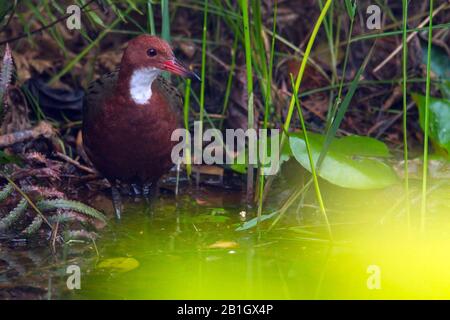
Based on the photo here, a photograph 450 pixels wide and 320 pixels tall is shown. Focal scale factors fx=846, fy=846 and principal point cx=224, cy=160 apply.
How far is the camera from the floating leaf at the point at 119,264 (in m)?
3.29

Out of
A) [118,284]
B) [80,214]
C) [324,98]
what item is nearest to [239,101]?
[324,98]

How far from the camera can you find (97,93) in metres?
4.35

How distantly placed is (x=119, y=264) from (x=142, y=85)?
1.20 m

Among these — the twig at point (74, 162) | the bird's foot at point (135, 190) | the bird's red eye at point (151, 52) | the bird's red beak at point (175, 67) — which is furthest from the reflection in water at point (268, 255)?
the bird's red eye at point (151, 52)

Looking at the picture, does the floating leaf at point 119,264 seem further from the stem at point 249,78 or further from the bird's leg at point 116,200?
the stem at point 249,78

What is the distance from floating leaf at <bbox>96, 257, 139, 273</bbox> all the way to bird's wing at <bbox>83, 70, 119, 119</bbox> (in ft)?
3.57

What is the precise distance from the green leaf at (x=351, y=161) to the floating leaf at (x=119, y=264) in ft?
3.25

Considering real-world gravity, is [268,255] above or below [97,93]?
below

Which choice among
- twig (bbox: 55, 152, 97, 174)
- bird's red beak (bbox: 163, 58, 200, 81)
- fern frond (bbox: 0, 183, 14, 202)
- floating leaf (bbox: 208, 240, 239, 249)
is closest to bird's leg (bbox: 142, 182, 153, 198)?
twig (bbox: 55, 152, 97, 174)

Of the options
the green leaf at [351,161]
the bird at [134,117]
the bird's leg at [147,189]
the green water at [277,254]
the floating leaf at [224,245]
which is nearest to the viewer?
the green water at [277,254]

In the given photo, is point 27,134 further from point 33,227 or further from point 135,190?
point 33,227

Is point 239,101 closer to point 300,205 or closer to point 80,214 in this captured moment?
point 300,205

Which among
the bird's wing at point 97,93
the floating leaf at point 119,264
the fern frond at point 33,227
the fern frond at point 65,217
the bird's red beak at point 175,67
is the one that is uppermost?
the bird's red beak at point 175,67

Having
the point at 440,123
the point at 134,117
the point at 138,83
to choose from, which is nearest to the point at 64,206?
the point at 134,117
